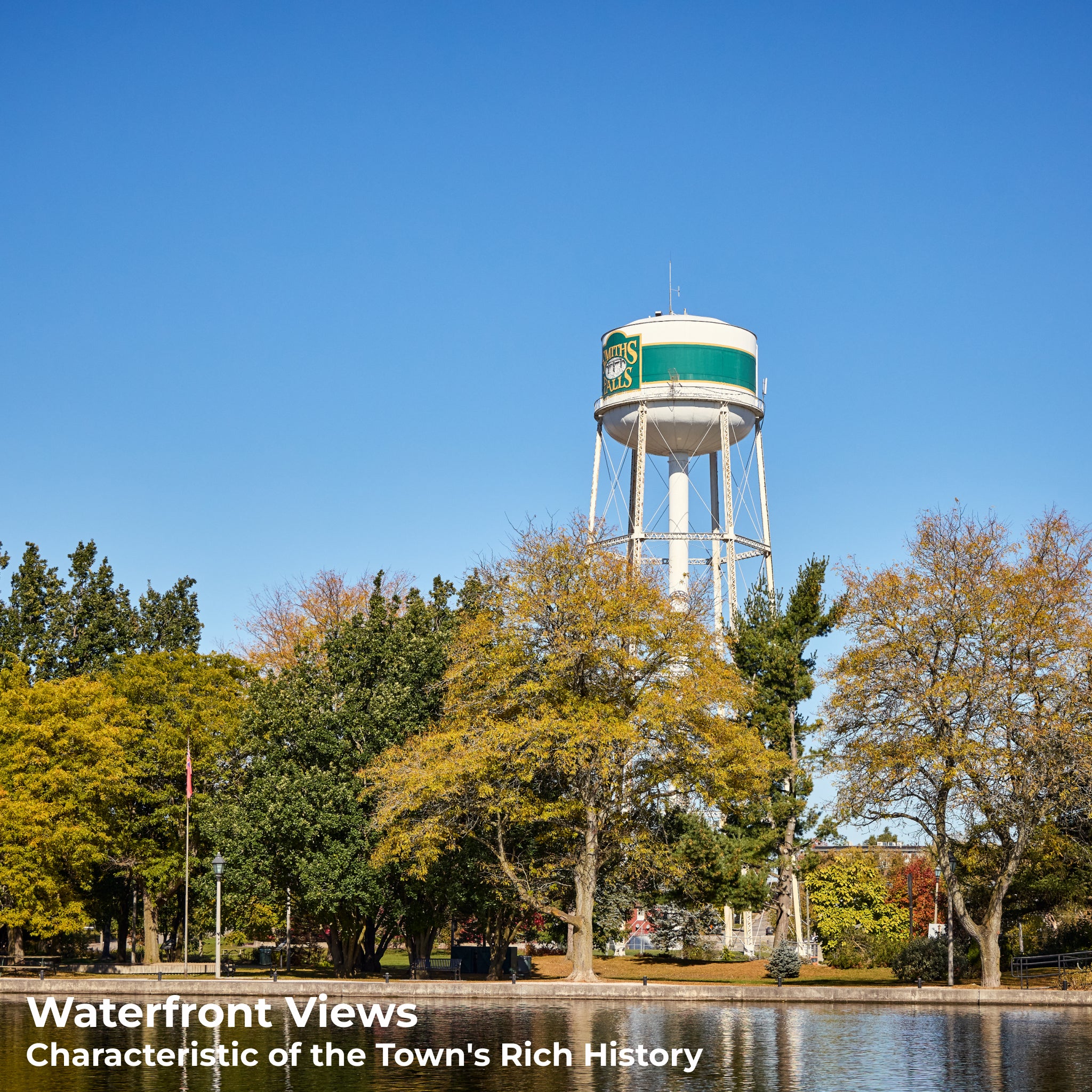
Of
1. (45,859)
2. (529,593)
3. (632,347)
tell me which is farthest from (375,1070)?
(632,347)

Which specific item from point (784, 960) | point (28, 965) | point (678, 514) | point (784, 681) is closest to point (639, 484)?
point (678, 514)

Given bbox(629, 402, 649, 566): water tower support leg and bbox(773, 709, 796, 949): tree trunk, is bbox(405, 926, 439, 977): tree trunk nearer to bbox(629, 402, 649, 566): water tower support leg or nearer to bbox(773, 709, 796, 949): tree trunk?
bbox(773, 709, 796, 949): tree trunk

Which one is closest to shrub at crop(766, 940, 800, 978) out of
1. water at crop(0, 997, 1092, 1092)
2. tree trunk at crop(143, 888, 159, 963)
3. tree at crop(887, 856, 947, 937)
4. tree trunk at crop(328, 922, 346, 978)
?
water at crop(0, 997, 1092, 1092)

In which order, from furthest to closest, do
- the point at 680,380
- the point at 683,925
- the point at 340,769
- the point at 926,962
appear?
the point at 680,380, the point at 683,925, the point at 340,769, the point at 926,962

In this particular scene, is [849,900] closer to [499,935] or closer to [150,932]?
[499,935]

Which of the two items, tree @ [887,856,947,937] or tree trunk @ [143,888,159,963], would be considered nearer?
tree trunk @ [143,888,159,963]

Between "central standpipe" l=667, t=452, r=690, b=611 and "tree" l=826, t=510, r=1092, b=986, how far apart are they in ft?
69.6

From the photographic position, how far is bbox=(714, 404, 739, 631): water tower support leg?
62906 millimetres

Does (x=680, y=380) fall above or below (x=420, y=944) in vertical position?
above

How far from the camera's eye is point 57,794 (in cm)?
5234

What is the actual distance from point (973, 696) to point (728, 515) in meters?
23.1

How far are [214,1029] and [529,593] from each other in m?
18.4

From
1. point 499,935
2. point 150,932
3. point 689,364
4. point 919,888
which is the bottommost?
point 919,888

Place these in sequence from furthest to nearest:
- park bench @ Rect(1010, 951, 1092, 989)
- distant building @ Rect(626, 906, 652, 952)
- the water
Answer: distant building @ Rect(626, 906, 652, 952), park bench @ Rect(1010, 951, 1092, 989), the water
